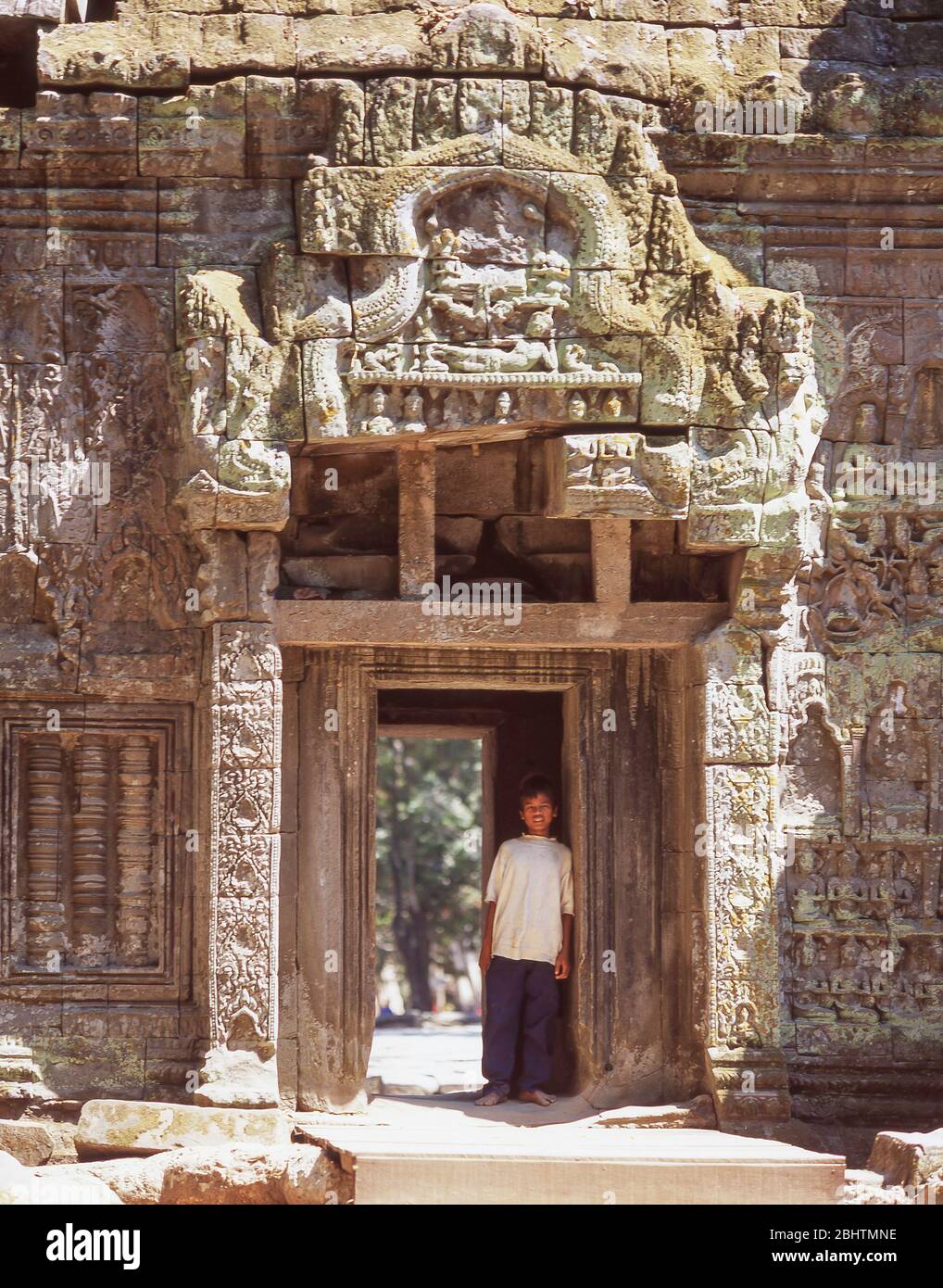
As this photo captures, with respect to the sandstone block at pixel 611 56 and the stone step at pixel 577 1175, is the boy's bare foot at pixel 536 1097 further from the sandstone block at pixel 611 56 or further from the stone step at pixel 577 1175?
the sandstone block at pixel 611 56

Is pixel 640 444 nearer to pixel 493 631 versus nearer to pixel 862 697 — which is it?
pixel 493 631

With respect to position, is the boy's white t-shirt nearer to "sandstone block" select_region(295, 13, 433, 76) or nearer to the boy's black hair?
the boy's black hair

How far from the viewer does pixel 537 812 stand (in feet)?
38.2

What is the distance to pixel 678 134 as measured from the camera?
36.8 feet

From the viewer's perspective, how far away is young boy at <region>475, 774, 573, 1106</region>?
37.8 ft

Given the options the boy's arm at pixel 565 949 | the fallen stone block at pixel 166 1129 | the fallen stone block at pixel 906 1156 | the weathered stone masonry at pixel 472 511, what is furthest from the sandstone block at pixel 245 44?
the fallen stone block at pixel 906 1156

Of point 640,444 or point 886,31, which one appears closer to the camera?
point 640,444

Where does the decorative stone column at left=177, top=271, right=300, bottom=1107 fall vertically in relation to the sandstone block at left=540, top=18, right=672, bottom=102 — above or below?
below

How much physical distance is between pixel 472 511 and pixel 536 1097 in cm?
321

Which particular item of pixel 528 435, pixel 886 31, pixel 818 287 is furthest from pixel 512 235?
pixel 886 31

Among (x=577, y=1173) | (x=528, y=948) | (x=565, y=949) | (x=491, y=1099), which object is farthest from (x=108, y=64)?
(x=577, y=1173)

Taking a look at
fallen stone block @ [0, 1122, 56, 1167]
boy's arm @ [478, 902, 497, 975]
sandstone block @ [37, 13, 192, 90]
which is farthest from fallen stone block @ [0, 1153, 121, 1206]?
sandstone block @ [37, 13, 192, 90]

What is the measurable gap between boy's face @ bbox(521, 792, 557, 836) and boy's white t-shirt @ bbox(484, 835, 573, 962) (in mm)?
90

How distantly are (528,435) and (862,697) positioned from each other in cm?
233
